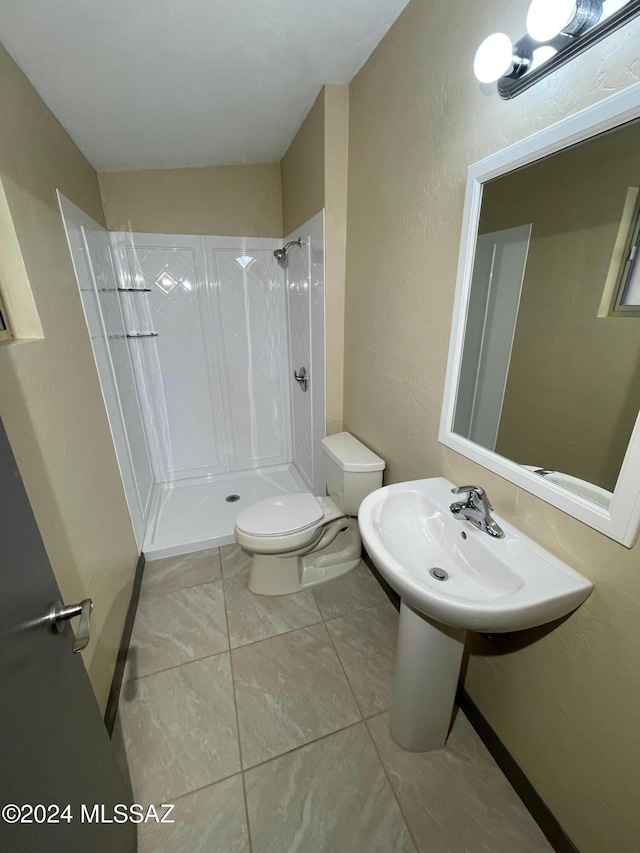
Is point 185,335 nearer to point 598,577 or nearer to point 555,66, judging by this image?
point 555,66

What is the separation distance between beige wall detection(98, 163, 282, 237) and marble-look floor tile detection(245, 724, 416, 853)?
2877 millimetres

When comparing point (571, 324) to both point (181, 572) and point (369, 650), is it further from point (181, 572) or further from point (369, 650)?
point (181, 572)

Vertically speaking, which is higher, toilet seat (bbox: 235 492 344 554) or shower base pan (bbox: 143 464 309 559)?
toilet seat (bbox: 235 492 344 554)

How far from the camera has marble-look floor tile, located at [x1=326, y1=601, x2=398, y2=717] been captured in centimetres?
135

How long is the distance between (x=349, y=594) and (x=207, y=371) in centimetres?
191

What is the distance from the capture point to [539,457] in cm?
92

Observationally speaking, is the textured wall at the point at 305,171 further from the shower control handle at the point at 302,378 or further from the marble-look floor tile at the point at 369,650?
the marble-look floor tile at the point at 369,650

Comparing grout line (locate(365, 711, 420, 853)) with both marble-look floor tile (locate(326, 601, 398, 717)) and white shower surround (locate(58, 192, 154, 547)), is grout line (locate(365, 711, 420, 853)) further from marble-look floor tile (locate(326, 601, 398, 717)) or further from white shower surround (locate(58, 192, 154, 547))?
white shower surround (locate(58, 192, 154, 547))

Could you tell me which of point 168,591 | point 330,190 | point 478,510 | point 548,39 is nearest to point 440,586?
point 478,510

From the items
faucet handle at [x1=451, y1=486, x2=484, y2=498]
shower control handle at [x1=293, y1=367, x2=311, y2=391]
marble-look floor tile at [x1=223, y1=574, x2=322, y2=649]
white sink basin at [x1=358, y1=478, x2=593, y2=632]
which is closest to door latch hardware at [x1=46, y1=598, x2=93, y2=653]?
white sink basin at [x1=358, y1=478, x2=593, y2=632]

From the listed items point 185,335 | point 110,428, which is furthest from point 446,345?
point 185,335

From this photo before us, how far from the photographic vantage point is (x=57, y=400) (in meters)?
1.15

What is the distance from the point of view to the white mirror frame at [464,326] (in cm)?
67

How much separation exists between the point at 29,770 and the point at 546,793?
1290 mm
